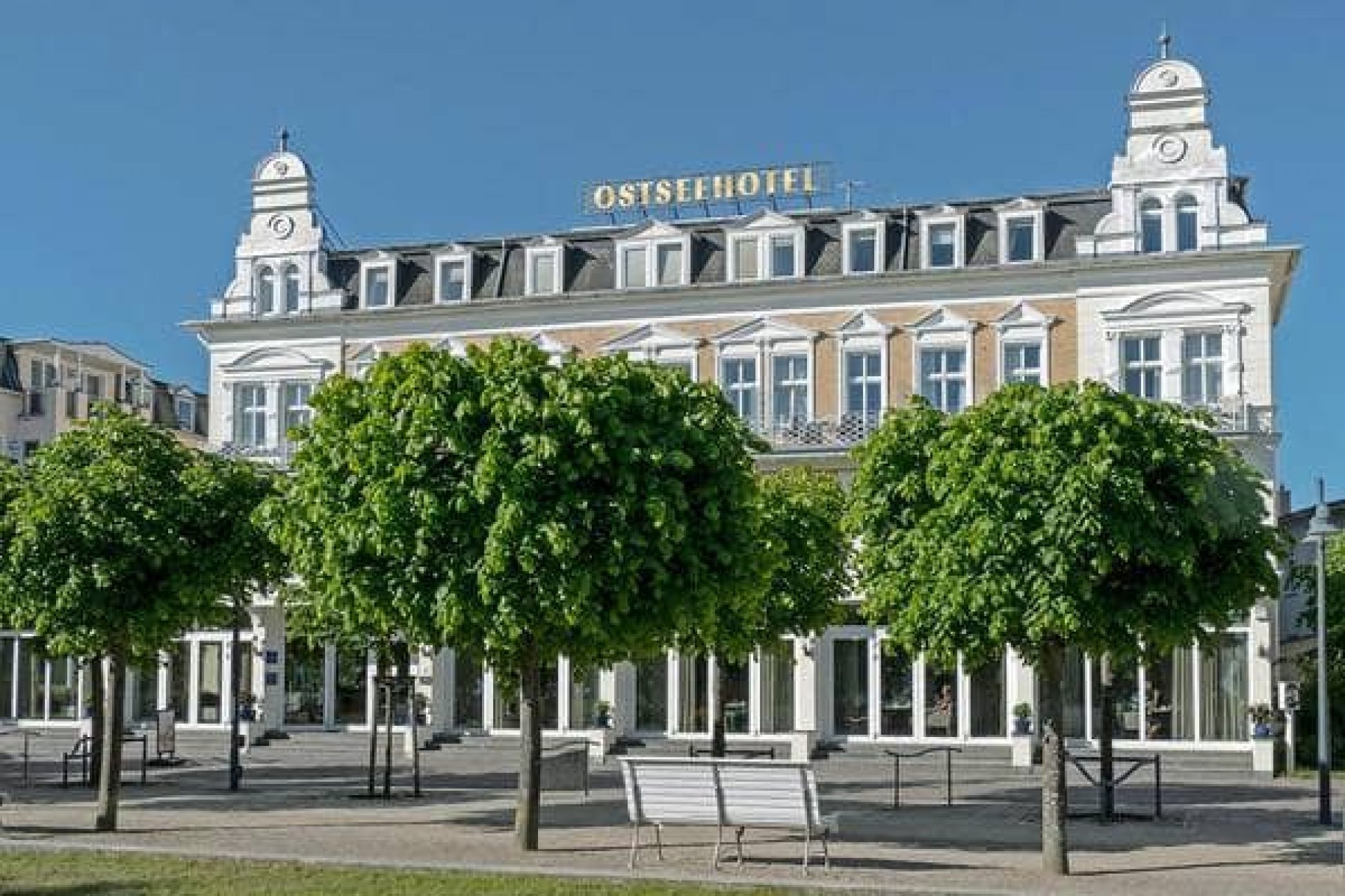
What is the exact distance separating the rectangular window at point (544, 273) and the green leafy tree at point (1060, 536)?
87.1 feet

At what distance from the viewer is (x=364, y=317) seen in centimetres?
4303

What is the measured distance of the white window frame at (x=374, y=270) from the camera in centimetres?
4338

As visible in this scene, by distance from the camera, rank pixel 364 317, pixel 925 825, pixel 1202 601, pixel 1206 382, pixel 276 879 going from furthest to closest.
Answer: pixel 364 317 < pixel 1206 382 < pixel 925 825 < pixel 1202 601 < pixel 276 879

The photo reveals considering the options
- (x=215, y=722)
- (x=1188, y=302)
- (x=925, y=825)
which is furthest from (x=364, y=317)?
(x=925, y=825)

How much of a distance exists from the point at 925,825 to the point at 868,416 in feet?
62.7

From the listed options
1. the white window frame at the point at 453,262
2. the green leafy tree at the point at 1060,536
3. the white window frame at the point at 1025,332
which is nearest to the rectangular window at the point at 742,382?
the white window frame at the point at 1025,332

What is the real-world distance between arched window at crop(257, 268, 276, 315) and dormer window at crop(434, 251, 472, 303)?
→ 15.0 ft

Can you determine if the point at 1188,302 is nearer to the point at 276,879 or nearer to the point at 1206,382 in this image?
the point at 1206,382

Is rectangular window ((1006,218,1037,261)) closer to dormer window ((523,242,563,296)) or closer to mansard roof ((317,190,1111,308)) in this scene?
mansard roof ((317,190,1111,308))

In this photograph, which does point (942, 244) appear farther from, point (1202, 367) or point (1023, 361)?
point (1202, 367)

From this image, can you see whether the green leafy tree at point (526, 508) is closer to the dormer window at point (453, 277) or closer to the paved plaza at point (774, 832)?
the paved plaza at point (774, 832)

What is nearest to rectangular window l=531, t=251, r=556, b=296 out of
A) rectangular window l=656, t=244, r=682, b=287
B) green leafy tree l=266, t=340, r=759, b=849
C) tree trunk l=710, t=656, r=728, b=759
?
rectangular window l=656, t=244, r=682, b=287

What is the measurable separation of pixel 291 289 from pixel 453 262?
4.62 meters

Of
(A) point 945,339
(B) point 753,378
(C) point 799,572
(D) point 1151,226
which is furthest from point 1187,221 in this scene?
(C) point 799,572
